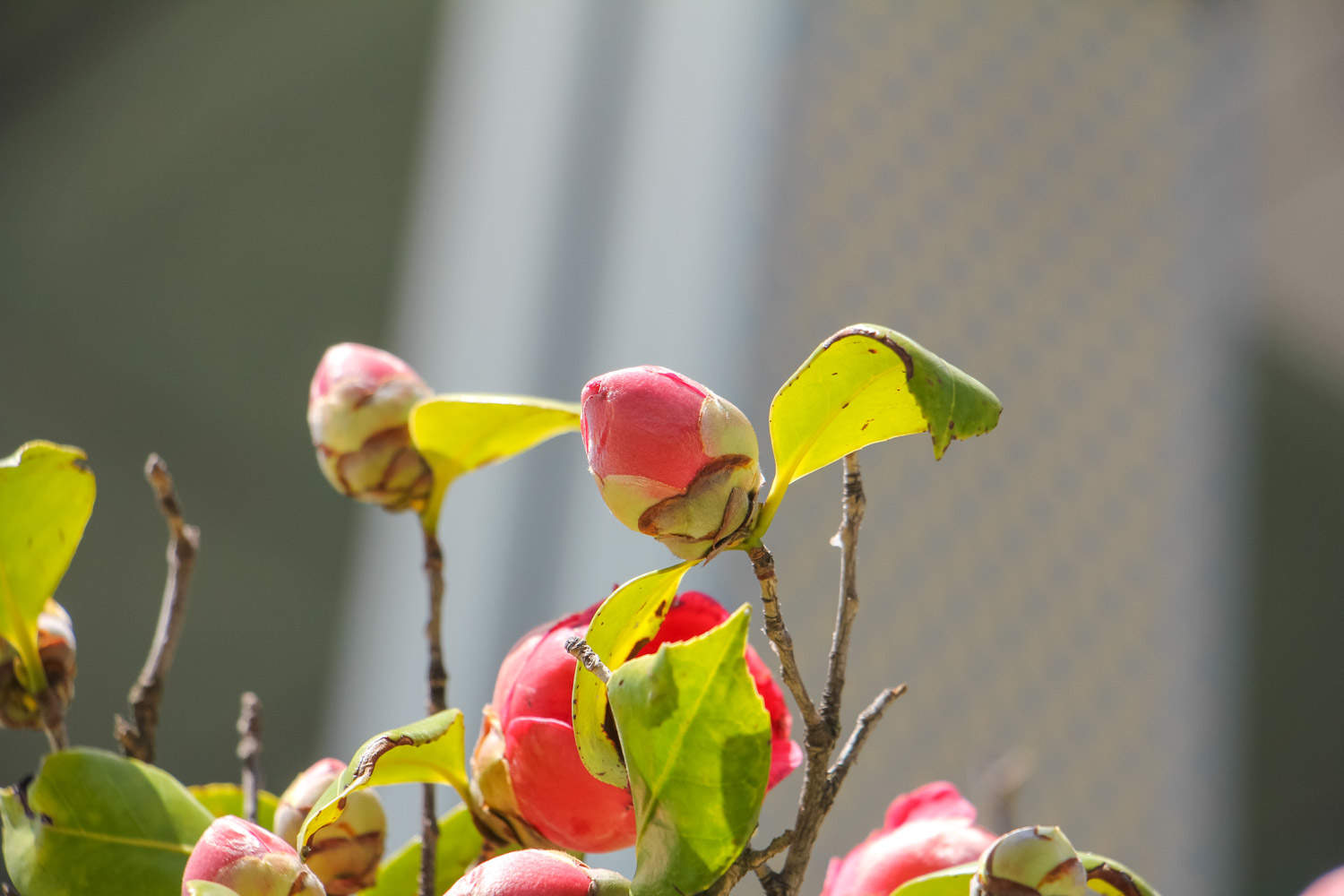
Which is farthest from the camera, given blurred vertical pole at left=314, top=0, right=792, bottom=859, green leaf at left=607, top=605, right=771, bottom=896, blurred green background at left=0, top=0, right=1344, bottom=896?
blurred green background at left=0, top=0, right=1344, bottom=896

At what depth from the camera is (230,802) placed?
0.23 metres

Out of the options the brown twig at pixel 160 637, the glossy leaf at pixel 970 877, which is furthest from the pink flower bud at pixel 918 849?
the brown twig at pixel 160 637

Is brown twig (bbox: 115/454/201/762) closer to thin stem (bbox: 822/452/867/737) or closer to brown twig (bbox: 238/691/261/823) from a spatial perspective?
brown twig (bbox: 238/691/261/823)

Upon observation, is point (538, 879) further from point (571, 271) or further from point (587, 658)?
point (571, 271)

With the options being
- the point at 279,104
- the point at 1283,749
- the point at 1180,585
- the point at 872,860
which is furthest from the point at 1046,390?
the point at 872,860

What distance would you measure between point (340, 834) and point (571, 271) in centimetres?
83

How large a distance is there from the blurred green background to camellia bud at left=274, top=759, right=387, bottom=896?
0.63 m

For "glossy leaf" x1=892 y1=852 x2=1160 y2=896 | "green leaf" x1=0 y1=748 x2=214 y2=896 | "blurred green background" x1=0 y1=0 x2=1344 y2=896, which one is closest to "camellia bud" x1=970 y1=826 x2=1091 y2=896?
"glossy leaf" x1=892 y1=852 x2=1160 y2=896

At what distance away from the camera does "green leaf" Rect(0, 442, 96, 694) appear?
0.63 feet

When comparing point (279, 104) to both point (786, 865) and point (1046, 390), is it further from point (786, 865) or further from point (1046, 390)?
point (786, 865)

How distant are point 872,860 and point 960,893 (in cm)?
3

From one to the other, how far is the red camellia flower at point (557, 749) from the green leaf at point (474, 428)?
5cm

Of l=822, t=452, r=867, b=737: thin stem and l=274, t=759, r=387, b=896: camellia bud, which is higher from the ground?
l=822, t=452, r=867, b=737: thin stem

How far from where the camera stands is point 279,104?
1771 millimetres
